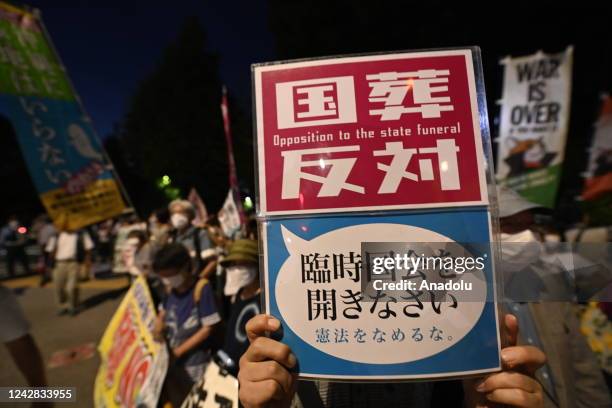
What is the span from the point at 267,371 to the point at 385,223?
539mm

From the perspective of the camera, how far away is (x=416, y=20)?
12.7 meters

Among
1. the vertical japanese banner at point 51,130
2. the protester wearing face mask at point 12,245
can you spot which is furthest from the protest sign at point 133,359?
the protester wearing face mask at point 12,245

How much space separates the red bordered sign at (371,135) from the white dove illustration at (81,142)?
260cm

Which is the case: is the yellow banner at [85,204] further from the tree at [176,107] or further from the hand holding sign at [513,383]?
the tree at [176,107]

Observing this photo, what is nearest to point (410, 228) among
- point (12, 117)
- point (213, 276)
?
point (12, 117)

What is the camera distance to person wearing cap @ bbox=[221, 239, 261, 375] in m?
2.17

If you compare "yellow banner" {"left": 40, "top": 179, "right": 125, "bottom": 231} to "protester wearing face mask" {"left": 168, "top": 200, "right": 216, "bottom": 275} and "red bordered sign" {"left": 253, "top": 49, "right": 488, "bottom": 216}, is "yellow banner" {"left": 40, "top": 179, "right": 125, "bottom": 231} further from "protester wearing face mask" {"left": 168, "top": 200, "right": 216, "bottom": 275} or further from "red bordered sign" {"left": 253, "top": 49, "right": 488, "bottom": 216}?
"red bordered sign" {"left": 253, "top": 49, "right": 488, "bottom": 216}

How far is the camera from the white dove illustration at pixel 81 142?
3125mm

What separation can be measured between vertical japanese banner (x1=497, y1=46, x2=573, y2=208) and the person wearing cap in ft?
12.9

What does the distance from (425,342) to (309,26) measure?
14.7 meters

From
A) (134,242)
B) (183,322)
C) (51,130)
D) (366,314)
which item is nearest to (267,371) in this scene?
(366,314)

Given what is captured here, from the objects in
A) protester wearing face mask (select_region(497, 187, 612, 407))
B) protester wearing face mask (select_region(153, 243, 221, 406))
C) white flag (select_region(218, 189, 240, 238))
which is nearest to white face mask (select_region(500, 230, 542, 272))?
protester wearing face mask (select_region(497, 187, 612, 407))

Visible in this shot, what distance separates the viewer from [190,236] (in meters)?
5.07

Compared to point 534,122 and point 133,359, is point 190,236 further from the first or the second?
point 534,122
